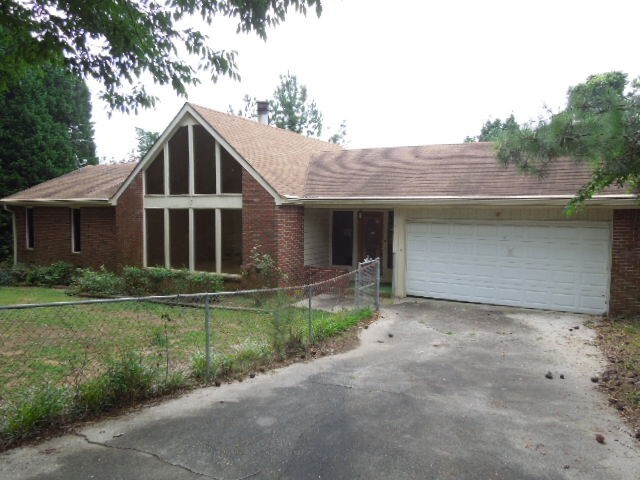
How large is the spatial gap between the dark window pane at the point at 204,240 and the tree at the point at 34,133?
478 inches

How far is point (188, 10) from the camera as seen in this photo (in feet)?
23.2

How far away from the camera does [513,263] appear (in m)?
11.7

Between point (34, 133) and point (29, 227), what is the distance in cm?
563

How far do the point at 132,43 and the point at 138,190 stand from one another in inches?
340

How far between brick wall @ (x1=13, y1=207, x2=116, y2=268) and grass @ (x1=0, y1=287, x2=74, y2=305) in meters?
2.06

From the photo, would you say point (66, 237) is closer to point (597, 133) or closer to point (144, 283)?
point (144, 283)

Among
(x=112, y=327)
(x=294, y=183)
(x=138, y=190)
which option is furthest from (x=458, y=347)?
(x=138, y=190)

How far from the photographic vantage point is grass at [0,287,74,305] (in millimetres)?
13227

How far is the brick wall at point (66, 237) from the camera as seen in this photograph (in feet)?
56.9

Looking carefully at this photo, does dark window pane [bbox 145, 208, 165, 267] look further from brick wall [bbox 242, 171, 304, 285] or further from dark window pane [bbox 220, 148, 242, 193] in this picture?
brick wall [bbox 242, 171, 304, 285]

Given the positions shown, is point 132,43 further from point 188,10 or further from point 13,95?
point 13,95

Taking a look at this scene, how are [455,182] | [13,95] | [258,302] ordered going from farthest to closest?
[13,95]
[455,182]
[258,302]

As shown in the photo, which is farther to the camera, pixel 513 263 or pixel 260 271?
pixel 260 271

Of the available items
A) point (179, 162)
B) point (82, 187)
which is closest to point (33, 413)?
point (179, 162)
